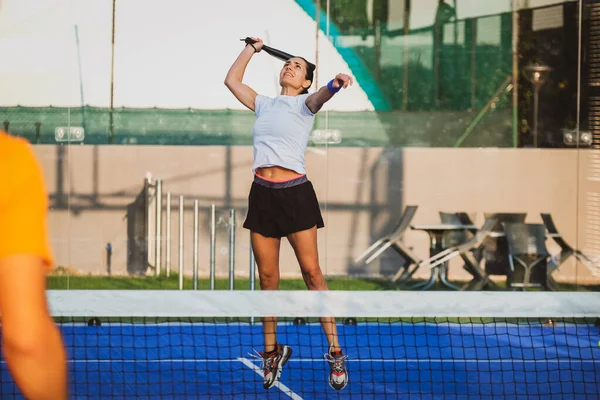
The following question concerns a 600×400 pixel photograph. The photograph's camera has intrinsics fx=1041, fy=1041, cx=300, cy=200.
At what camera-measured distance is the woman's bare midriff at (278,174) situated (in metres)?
5.71

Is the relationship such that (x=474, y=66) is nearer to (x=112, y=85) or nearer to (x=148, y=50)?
(x=148, y=50)

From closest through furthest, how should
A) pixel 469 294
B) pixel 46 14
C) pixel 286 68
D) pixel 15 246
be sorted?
1. pixel 15 246
2. pixel 469 294
3. pixel 286 68
4. pixel 46 14

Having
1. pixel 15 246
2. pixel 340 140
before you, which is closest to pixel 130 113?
pixel 340 140

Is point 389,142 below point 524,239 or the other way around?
the other way around

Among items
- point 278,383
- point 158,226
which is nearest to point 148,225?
point 158,226

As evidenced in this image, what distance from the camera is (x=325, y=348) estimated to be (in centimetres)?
760

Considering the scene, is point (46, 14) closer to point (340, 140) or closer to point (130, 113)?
point (130, 113)

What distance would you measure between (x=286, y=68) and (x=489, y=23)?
189 inches

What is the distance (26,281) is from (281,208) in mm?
3777

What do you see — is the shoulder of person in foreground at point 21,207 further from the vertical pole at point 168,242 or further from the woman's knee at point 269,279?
the vertical pole at point 168,242

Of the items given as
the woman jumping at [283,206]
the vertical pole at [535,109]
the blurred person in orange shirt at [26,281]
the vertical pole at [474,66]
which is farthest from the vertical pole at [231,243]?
the blurred person in orange shirt at [26,281]

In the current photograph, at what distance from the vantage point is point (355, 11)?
10227 millimetres

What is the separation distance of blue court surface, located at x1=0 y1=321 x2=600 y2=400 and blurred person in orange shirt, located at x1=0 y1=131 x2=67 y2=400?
393 centimetres

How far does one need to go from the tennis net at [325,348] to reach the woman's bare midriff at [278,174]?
95 centimetres
